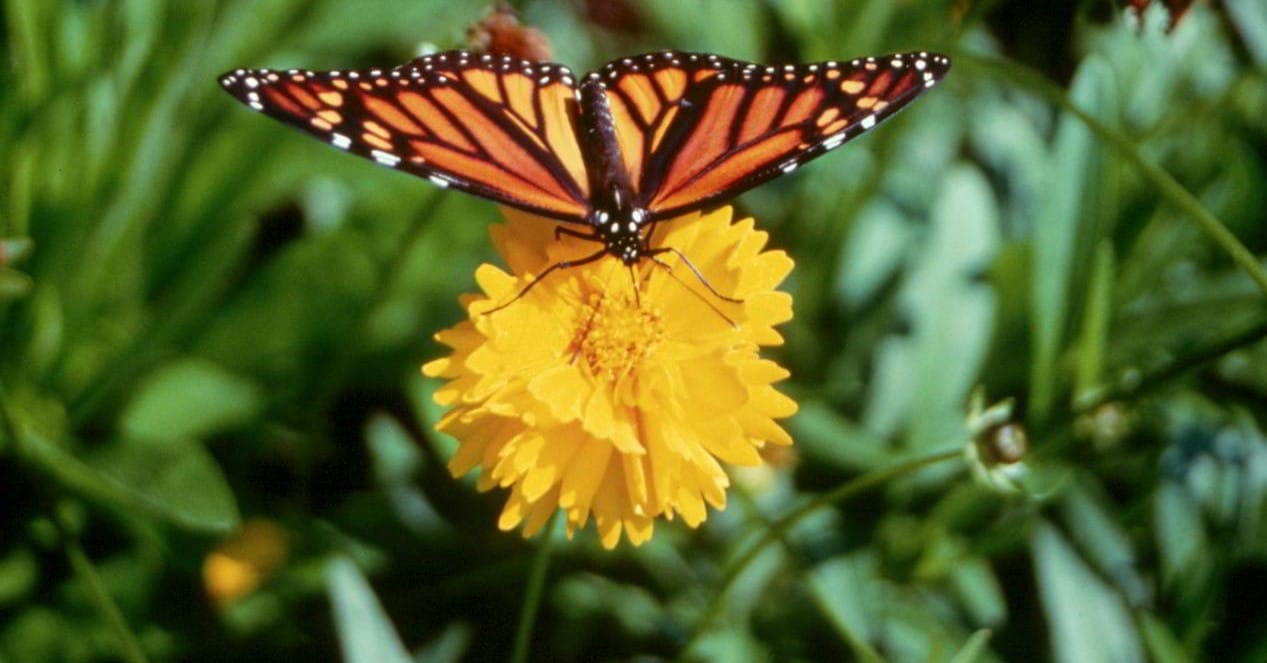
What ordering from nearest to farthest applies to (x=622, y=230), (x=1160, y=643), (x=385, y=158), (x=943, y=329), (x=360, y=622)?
(x=385, y=158) → (x=622, y=230) → (x=360, y=622) → (x=1160, y=643) → (x=943, y=329)

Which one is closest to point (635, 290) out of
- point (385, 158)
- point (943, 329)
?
point (385, 158)

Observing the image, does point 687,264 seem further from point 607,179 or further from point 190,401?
point 190,401

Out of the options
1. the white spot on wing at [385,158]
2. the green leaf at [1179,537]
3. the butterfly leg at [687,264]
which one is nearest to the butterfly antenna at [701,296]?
the butterfly leg at [687,264]

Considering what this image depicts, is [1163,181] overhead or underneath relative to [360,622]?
overhead

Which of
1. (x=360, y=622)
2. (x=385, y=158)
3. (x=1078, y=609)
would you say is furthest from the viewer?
(x=1078, y=609)

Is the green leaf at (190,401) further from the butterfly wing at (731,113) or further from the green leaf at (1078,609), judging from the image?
the green leaf at (1078,609)

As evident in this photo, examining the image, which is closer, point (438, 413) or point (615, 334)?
point (615, 334)
